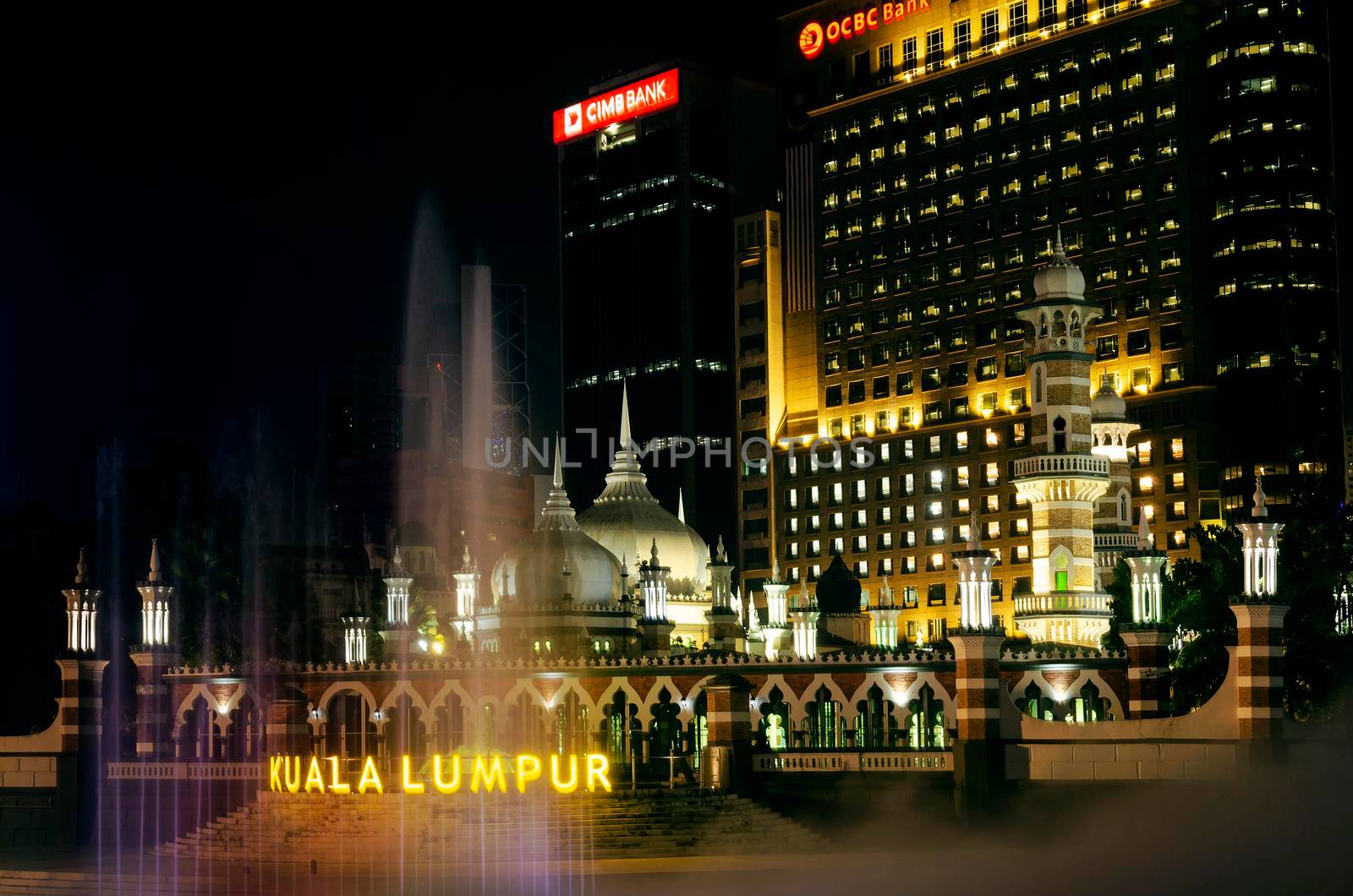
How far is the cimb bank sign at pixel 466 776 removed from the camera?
2498 inches

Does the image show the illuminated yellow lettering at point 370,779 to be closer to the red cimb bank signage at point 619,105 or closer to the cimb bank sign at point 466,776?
the cimb bank sign at point 466,776

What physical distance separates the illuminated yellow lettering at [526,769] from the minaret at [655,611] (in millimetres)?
21690

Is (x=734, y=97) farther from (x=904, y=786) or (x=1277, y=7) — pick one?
(x=904, y=786)

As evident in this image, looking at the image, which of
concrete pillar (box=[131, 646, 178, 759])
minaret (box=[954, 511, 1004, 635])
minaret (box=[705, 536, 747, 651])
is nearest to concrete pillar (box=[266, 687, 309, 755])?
concrete pillar (box=[131, 646, 178, 759])

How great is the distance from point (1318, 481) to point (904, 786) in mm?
74519

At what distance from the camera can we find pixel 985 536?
497 feet

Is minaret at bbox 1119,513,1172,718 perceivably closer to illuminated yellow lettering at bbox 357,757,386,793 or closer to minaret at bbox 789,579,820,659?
illuminated yellow lettering at bbox 357,757,386,793

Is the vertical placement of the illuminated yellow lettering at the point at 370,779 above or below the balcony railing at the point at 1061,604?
below

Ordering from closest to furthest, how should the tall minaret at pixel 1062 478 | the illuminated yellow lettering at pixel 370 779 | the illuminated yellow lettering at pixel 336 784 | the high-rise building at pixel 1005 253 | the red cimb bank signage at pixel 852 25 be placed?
the illuminated yellow lettering at pixel 370 779
the illuminated yellow lettering at pixel 336 784
the tall minaret at pixel 1062 478
the high-rise building at pixel 1005 253
the red cimb bank signage at pixel 852 25

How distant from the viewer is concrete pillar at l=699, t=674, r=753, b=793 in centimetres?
6444

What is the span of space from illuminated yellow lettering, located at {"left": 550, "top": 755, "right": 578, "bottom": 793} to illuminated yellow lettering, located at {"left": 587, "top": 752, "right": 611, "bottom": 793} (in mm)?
465

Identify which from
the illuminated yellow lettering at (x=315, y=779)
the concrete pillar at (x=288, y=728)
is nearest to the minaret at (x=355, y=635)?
the concrete pillar at (x=288, y=728)

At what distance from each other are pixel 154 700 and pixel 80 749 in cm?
409

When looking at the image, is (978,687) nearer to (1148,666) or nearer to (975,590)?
(975,590)
